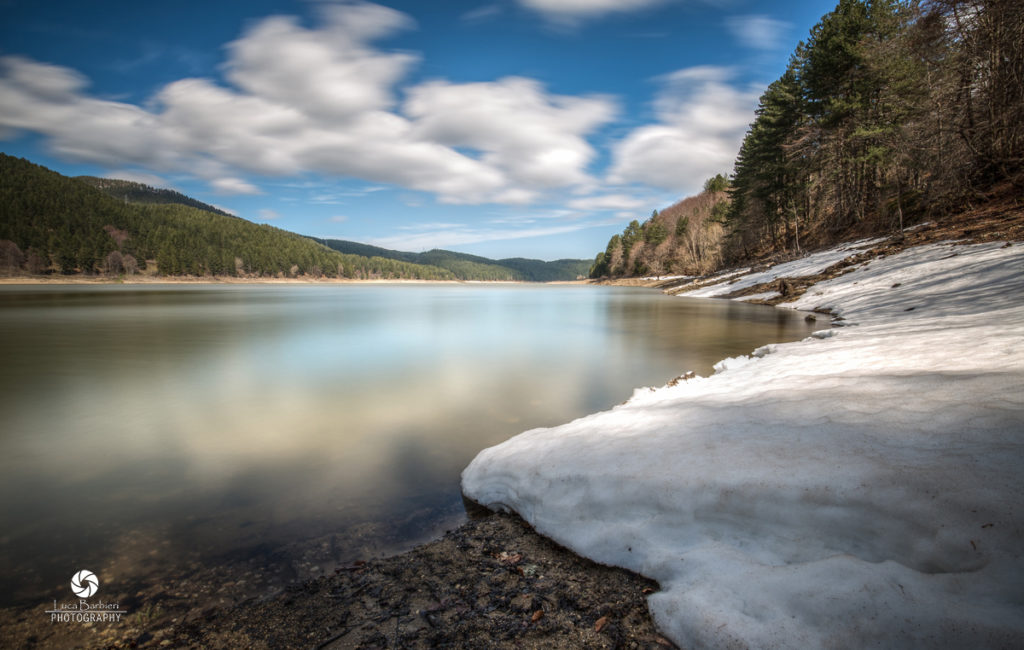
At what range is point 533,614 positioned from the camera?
2.36 meters

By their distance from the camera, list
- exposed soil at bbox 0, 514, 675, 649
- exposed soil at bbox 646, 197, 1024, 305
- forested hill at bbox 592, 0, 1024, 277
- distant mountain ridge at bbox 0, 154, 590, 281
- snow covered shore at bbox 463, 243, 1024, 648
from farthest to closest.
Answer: distant mountain ridge at bbox 0, 154, 590, 281, forested hill at bbox 592, 0, 1024, 277, exposed soil at bbox 646, 197, 1024, 305, exposed soil at bbox 0, 514, 675, 649, snow covered shore at bbox 463, 243, 1024, 648

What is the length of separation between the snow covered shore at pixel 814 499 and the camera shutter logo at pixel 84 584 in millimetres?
2889

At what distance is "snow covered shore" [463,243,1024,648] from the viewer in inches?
75.1

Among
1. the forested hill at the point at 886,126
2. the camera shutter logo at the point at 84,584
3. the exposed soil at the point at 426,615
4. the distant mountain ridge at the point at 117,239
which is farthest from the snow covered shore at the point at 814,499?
the distant mountain ridge at the point at 117,239

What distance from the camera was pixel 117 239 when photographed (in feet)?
343

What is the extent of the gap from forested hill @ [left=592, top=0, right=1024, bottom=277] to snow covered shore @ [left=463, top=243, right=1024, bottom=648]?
53.1 ft

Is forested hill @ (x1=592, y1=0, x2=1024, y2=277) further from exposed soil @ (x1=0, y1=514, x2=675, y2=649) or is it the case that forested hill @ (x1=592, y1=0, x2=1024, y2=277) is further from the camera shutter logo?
the camera shutter logo

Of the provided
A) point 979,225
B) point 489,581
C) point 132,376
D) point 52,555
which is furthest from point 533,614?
point 979,225

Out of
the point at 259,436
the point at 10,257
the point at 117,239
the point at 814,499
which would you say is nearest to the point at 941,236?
the point at 814,499

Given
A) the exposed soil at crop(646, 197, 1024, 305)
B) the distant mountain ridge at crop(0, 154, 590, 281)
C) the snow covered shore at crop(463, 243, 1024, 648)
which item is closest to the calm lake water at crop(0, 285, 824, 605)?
the snow covered shore at crop(463, 243, 1024, 648)

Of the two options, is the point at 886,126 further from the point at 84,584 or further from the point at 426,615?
the point at 84,584

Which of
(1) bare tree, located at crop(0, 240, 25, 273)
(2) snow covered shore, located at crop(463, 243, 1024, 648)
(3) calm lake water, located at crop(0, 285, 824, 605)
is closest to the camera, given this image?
(2) snow covered shore, located at crop(463, 243, 1024, 648)

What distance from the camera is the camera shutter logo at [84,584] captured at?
2943mm

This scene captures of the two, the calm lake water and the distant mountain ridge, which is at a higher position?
the distant mountain ridge
